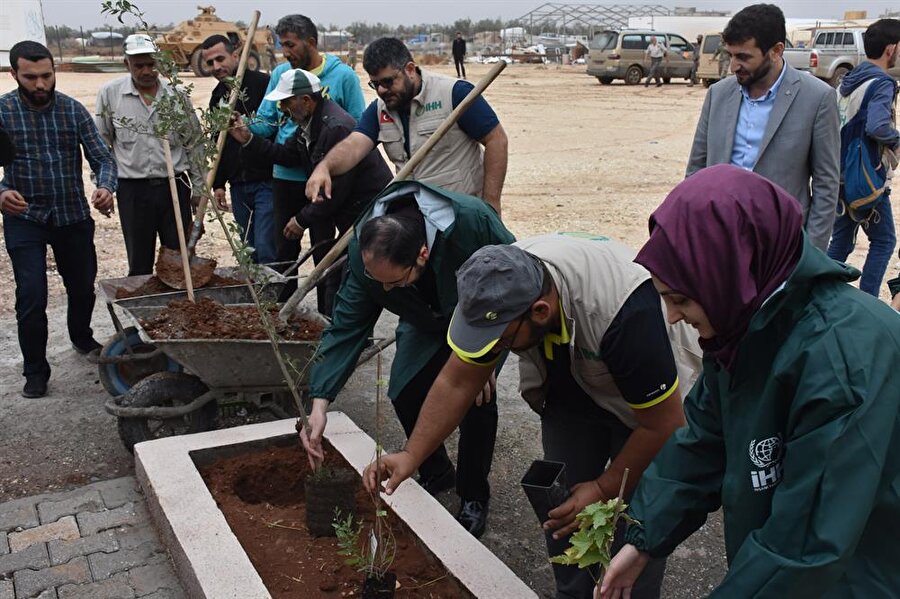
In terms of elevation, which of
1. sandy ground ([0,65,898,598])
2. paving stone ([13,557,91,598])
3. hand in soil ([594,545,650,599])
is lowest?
sandy ground ([0,65,898,598])

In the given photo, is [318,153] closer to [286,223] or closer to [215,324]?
[286,223]

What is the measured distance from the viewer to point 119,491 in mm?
3912

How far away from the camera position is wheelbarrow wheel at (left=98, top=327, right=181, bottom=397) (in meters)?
4.55

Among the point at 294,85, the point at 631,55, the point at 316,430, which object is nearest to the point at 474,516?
the point at 316,430

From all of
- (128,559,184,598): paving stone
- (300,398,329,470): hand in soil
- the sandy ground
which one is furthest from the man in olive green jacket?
(128,559,184,598): paving stone

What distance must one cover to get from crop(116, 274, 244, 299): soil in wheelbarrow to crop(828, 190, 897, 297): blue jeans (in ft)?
12.5

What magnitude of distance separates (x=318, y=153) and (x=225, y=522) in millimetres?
2407

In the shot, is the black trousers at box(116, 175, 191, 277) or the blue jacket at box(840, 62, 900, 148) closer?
the blue jacket at box(840, 62, 900, 148)

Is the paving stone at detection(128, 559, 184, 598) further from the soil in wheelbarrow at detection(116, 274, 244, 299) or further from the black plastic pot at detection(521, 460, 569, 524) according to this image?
the soil in wheelbarrow at detection(116, 274, 244, 299)

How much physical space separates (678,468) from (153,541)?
2351mm

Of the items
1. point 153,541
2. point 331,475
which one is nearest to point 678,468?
point 331,475

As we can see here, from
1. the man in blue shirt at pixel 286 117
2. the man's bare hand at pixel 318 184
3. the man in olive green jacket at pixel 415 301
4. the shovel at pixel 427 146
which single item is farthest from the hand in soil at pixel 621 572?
the man in blue shirt at pixel 286 117

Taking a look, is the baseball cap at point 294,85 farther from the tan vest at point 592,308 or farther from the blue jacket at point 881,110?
the blue jacket at point 881,110

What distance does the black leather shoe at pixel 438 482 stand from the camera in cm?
398
